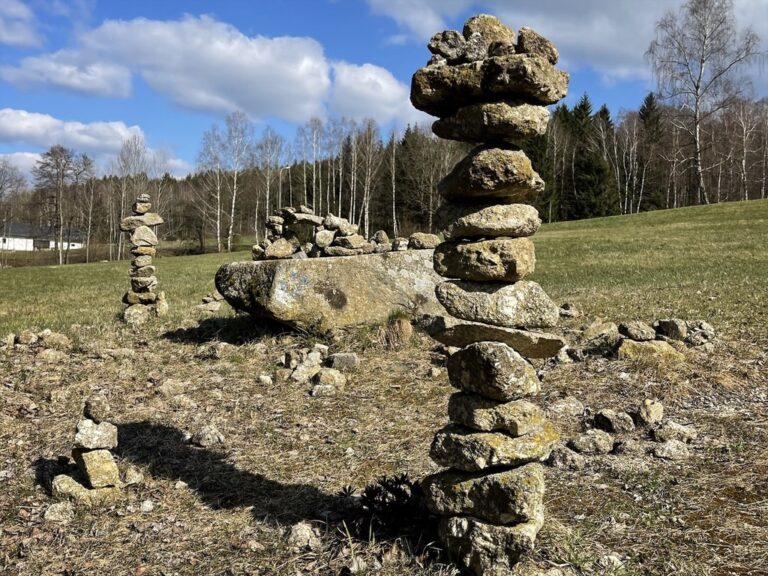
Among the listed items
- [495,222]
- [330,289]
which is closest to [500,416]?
[495,222]

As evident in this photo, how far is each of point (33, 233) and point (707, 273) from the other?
93.3m

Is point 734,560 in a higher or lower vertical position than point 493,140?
lower

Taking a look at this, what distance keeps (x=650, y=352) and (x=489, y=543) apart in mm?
4336

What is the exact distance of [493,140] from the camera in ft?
12.1

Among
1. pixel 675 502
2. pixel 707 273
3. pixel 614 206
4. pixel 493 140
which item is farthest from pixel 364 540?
pixel 614 206

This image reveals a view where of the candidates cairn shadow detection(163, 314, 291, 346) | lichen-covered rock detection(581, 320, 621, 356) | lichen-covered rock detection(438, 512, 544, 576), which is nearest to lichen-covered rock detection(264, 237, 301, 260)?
cairn shadow detection(163, 314, 291, 346)

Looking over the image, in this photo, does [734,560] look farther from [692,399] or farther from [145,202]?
[145,202]

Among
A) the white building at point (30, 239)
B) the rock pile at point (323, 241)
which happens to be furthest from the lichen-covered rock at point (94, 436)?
the white building at point (30, 239)

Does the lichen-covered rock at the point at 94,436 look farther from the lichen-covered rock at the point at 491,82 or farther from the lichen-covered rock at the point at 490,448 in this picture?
the lichen-covered rock at the point at 491,82

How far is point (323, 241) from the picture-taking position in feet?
35.0

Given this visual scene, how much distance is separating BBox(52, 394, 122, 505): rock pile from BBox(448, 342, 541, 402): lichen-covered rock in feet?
9.29

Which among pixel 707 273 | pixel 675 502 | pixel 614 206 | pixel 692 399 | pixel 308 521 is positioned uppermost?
pixel 614 206

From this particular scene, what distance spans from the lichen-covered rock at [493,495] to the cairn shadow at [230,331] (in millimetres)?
5600

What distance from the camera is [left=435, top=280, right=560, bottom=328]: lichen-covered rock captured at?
3602mm
